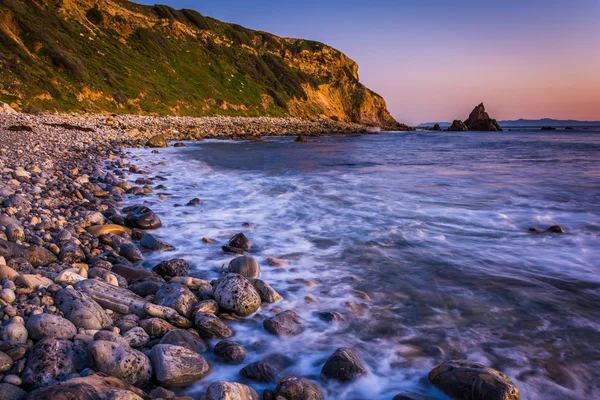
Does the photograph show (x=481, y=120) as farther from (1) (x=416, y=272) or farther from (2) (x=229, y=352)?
(2) (x=229, y=352)

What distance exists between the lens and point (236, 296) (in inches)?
143

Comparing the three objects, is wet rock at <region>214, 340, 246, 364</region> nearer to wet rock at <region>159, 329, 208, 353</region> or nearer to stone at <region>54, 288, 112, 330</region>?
wet rock at <region>159, 329, 208, 353</region>

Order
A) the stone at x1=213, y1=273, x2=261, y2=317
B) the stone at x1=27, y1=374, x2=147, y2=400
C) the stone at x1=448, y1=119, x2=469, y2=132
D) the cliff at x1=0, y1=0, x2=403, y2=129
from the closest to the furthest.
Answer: the stone at x1=27, y1=374, x2=147, y2=400 → the stone at x1=213, y1=273, x2=261, y2=317 → the cliff at x1=0, y1=0, x2=403, y2=129 → the stone at x1=448, y1=119, x2=469, y2=132

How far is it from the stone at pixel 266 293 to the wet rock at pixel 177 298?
2.19ft

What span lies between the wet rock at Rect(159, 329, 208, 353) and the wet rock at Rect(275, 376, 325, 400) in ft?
2.55

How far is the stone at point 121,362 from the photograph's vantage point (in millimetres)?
2375

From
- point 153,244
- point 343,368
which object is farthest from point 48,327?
point 153,244

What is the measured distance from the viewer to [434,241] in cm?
625

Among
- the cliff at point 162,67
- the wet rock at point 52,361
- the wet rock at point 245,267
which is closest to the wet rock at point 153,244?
the wet rock at point 245,267

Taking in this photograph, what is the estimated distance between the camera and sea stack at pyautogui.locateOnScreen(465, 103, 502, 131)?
9250 centimetres

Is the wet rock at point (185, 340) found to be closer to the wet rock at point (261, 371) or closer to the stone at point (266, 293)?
the wet rock at point (261, 371)

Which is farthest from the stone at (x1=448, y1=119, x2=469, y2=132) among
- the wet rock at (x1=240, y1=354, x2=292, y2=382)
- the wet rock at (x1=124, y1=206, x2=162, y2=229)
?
the wet rock at (x1=240, y1=354, x2=292, y2=382)

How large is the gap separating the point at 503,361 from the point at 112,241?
460 cm

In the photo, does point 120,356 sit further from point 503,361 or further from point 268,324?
point 503,361
